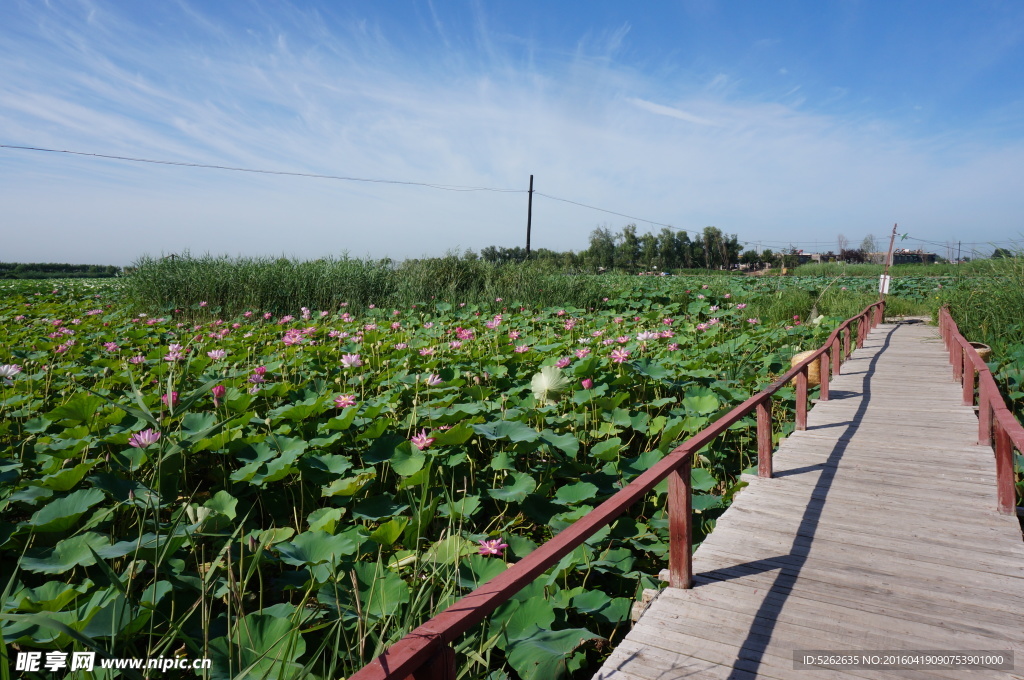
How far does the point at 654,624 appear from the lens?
6.29 ft

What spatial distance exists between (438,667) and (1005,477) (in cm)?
300

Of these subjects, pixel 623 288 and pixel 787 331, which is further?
pixel 623 288

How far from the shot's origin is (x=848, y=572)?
2244 millimetres

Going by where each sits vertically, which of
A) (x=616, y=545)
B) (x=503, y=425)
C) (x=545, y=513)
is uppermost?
(x=503, y=425)

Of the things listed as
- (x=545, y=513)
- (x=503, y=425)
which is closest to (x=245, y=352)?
(x=503, y=425)

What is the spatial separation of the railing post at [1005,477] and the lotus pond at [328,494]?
1.23 metres

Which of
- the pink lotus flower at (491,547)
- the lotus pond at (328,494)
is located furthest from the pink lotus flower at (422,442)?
the pink lotus flower at (491,547)

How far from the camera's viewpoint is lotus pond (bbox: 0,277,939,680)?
153 cm

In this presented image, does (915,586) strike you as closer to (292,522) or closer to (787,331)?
(292,522)

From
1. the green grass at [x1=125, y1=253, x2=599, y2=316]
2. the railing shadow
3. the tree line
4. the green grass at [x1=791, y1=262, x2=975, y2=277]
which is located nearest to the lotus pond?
the railing shadow

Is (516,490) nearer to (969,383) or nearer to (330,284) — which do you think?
(969,383)

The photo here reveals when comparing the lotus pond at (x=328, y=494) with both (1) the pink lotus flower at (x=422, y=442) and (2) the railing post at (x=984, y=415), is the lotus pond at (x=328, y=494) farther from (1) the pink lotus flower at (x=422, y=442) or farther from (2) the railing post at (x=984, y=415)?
(2) the railing post at (x=984, y=415)

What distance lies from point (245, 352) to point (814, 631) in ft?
14.8

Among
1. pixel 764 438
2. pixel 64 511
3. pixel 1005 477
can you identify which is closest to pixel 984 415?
pixel 1005 477
